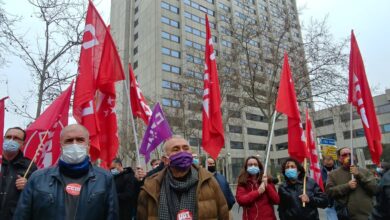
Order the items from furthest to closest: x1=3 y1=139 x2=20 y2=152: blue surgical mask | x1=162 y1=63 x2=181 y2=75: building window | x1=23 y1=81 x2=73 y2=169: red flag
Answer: x1=162 y1=63 x2=181 y2=75: building window
x1=23 y1=81 x2=73 y2=169: red flag
x1=3 y1=139 x2=20 y2=152: blue surgical mask

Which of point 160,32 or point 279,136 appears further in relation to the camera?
point 279,136

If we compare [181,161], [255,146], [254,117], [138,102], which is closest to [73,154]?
[181,161]

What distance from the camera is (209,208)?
118 inches

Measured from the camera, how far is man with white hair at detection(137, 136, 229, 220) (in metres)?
3.02

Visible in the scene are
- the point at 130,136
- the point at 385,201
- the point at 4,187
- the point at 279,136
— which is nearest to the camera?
the point at 385,201

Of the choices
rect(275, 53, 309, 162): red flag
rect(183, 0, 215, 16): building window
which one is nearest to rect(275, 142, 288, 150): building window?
rect(183, 0, 215, 16): building window

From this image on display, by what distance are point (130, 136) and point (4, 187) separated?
97.6 ft

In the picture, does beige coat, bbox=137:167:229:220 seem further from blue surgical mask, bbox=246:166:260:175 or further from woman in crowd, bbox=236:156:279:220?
blue surgical mask, bbox=246:166:260:175

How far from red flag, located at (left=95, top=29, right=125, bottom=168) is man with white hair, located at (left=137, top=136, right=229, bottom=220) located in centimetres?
221

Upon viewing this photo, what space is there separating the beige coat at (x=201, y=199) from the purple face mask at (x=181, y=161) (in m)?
0.15

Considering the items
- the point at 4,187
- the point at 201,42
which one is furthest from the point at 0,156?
the point at 201,42

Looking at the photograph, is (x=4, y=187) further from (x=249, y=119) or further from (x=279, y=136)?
(x=279, y=136)

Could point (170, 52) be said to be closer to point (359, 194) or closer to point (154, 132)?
point (154, 132)

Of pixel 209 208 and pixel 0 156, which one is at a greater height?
pixel 0 156
